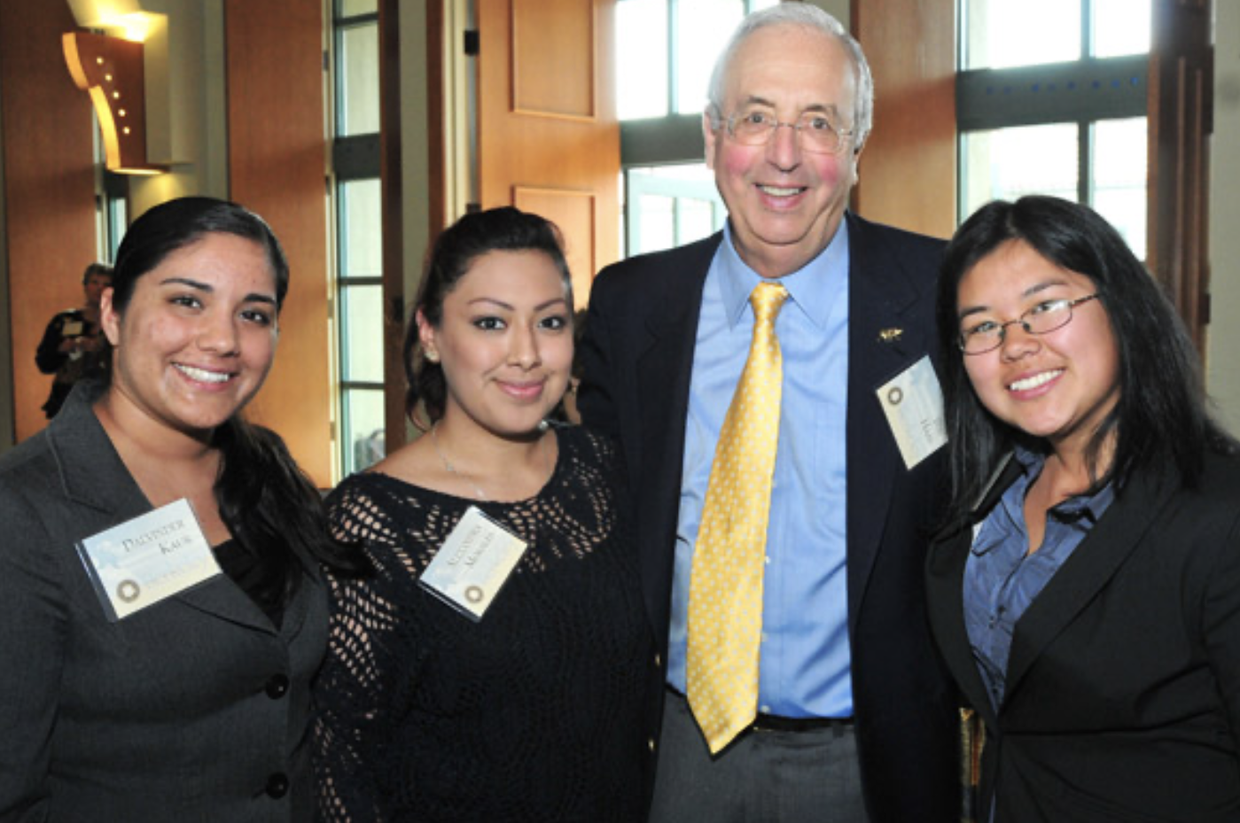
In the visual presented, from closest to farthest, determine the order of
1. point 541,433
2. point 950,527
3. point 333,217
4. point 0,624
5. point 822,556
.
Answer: point 0,624 → point 950,527 → point 822,556 → point 541,433 → point 333,217

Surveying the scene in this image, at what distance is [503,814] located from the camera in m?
1.84

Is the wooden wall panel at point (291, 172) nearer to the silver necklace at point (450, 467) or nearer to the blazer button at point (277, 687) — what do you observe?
the silver necklace at point (450, 467)

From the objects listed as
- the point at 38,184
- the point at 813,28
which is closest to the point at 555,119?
the point at 813,28

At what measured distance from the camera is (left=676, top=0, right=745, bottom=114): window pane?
6.23 metres

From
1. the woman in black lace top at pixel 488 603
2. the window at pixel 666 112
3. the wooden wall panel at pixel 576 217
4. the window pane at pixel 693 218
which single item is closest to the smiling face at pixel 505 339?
the woman in black lace top at pixel 488 603

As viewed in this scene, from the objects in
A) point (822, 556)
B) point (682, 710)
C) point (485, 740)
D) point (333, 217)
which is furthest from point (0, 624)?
point (333, 217)

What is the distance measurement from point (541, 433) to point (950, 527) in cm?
75

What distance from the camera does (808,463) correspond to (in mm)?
1968

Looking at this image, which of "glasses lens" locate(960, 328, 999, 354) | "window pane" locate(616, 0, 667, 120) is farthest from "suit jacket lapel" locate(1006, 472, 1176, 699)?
"window pane" locate(616, 0, 667, 120)

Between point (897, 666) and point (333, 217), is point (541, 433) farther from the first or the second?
point (333, 217)

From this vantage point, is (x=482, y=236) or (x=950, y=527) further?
(x=482, y=236)

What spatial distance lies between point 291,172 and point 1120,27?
4.97 metres

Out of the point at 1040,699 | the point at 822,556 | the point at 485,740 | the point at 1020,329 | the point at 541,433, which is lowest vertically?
the point at 485,740

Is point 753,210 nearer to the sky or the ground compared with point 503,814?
nearer to the sky
